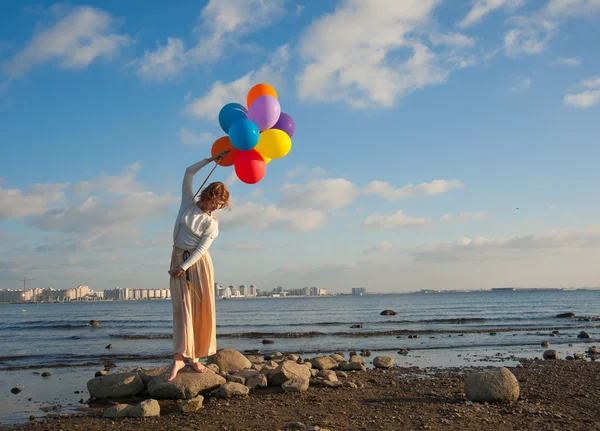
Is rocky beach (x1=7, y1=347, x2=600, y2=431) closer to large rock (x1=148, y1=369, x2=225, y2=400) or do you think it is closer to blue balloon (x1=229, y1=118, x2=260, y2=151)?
large rock (x1=148, y1=369, x2=225, y2=400)

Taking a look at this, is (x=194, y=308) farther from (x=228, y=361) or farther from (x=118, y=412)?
(x=228, y=361)

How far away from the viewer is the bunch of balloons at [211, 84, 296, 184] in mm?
7375

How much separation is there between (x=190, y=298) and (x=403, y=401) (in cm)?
354

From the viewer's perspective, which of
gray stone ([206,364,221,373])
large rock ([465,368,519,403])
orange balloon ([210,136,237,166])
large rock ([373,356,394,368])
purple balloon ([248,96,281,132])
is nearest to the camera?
large rock ([465,368,519,403])

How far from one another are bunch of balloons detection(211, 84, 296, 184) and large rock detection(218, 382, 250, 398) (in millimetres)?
→ 3130

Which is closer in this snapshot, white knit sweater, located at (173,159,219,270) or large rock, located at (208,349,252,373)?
white knit sweater, located at (173,159,219,270)

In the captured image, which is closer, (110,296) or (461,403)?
(461,403)

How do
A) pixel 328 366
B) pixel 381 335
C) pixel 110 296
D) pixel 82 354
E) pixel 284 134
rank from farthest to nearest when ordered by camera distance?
pixel 110 296
pixel 381 335
pixel 82 354
pixel 328 366
pixel 284 134

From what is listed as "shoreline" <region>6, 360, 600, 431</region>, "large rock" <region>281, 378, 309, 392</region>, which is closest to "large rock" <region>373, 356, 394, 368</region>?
"shoreline" <region>6, 360, 600, 431</region>

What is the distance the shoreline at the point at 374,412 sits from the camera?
602 cm

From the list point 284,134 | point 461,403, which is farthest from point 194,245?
point 461,403

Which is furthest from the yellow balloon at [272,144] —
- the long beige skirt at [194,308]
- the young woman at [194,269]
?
the long beige skirt at [194,308]

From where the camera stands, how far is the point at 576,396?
802 centimetres

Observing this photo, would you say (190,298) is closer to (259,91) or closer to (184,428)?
(184,428)
